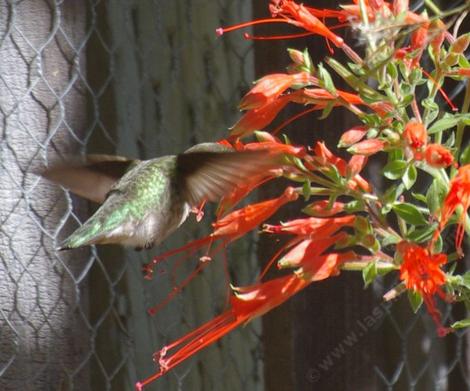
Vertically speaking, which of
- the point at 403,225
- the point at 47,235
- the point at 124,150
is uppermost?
the point at 403,225

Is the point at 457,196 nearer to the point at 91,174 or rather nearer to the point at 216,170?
the point at 216,170

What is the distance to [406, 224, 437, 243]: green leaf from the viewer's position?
1312 millimetres

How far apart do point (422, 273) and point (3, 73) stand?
1687 millimetres

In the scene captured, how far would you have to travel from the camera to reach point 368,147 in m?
1.31

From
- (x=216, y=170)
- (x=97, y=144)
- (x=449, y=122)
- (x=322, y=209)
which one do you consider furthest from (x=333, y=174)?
(x=97, y=144)

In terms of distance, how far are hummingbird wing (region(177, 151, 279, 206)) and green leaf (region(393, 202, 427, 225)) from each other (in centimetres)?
19

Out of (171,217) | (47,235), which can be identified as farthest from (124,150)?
(171,217)

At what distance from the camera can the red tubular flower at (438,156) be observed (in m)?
1.25

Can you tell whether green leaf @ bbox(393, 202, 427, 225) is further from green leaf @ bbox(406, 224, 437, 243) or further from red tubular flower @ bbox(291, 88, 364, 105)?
red tubular flower @ bbox(291, 88, 364, 105)

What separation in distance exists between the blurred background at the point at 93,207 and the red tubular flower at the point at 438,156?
1269mm

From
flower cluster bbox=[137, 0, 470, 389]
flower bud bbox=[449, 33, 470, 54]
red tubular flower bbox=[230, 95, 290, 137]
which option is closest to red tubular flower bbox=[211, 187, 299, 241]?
flower cluster bbox=[137, 0, 470, 389]

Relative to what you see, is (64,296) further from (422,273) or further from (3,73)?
(422,273)

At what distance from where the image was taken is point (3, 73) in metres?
2.65

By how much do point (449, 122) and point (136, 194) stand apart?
759 millimetres
